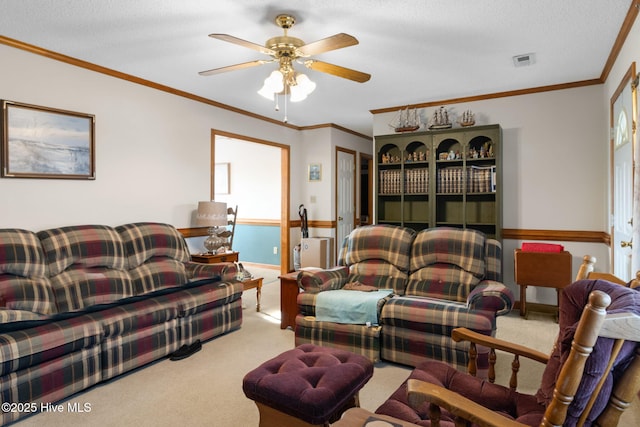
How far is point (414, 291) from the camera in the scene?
3188 millimetres

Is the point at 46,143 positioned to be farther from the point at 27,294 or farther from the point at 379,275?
the point at 379,275

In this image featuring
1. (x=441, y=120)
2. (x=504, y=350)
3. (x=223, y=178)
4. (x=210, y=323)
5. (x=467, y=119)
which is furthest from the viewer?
(x=223, y=178)

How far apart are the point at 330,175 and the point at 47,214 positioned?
390cm

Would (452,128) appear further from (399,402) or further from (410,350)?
(399,402)

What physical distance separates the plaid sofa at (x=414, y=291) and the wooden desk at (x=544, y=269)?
3.14 ft

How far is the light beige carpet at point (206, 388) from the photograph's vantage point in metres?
2.14

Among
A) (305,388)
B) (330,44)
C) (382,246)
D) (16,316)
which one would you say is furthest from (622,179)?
(16,316)

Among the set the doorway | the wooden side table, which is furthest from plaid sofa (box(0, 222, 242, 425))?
A: the doorway

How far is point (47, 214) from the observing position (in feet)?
10.5

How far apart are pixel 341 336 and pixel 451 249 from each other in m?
1.18

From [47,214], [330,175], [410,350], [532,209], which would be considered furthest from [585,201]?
[47,214]

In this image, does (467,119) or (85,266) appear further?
(467,119)

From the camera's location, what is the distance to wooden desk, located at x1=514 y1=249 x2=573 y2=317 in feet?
12.3

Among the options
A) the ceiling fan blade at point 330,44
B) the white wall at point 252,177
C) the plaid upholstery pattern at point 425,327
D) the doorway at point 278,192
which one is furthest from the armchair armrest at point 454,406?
the white wall at point 252,177
